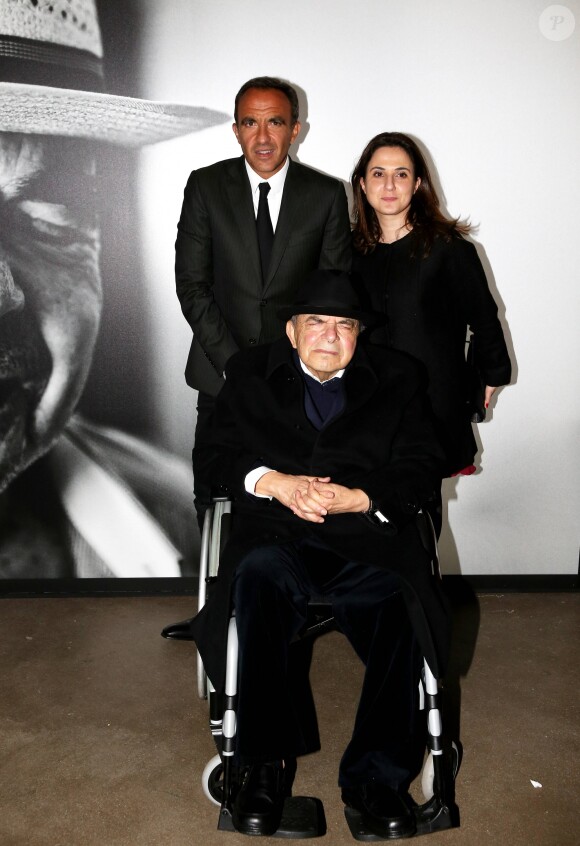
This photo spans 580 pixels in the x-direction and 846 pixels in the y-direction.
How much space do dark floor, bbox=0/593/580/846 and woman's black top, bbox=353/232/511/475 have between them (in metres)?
0.79

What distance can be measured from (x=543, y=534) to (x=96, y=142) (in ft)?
7.58

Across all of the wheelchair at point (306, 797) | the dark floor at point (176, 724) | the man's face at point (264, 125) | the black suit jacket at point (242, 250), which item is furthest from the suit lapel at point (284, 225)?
the dark floor at point (176, 724)

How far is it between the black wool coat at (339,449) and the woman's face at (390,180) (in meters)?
0.51

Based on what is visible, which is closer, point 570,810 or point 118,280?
point 570,810

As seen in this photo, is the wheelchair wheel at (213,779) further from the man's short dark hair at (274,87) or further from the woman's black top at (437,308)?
the man's short dark hair at (274,87)

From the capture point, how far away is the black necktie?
2.89 metres

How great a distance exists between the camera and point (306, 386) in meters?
2.59

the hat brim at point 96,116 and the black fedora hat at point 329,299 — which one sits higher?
the hat brim at point 96,116

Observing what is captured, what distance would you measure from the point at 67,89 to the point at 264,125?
960mm

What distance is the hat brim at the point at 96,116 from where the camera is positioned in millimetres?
3307

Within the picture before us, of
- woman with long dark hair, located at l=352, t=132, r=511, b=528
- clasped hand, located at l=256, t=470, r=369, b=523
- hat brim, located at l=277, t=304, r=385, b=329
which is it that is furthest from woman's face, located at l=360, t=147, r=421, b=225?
clasped hand, located at l=256, t=470, r=369, b=523

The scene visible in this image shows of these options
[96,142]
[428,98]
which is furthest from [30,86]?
[428,98]

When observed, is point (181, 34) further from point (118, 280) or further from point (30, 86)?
point (118, 280)

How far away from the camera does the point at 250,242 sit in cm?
287
